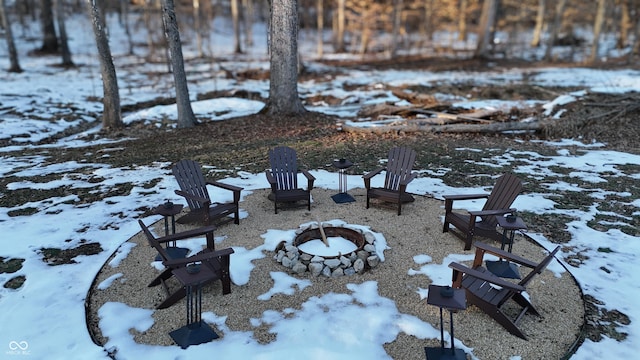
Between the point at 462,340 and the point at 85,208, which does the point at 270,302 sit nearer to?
the point at 462,340

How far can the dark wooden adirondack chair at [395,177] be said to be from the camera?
5559mm

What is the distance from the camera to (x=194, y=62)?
22375mm

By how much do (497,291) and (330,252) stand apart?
5.67 ft

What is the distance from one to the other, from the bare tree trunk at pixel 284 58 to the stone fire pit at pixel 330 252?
20.1 feet

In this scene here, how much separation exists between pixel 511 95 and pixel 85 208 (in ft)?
41.5

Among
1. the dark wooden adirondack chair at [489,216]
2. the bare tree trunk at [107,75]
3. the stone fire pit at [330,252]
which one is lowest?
the stone fire pit at [330,252]

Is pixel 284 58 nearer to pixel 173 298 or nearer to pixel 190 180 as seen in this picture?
pixel 190 180

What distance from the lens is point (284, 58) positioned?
33.0ft

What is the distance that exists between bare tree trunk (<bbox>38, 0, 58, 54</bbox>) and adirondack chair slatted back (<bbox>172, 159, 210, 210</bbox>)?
71.9 ft

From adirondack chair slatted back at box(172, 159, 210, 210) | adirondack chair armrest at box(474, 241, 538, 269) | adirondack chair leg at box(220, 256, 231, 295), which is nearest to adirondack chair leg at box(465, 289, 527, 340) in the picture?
adirondack chair armrest at box(474, 241, 538, 269)

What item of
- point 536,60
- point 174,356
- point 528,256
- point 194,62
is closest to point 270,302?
point 174,356

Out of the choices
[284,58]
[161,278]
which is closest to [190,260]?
[161,278]

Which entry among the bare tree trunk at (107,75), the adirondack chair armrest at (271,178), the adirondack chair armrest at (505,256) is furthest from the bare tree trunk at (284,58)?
the adirondack chair armrest at (505,256)

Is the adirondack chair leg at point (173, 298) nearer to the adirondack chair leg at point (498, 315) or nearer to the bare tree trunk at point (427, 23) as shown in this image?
the adirondack chair leg at point (498, 315)
